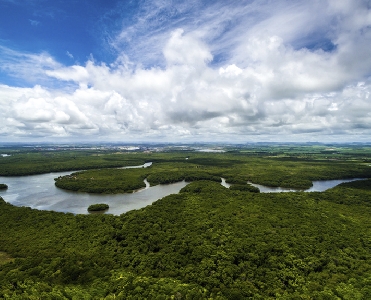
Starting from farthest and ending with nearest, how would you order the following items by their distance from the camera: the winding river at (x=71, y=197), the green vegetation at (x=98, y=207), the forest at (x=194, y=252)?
the winding river at (x=71, y=197) → the green vegetation at (x=98, y=207) → the forest at (x=194, y=252)

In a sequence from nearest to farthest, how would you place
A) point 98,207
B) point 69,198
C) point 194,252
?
point 194,252, point 98,207, point 69,198

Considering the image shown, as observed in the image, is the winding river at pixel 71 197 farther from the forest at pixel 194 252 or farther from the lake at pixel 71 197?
the forest at pixel 194 252

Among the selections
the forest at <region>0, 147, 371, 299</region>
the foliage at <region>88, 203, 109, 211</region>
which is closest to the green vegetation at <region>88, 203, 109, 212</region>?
the foliage at <region>88, 203, 109, 211</region>

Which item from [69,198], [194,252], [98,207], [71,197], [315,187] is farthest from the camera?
[315,187]

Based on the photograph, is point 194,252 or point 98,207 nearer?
point 194,252

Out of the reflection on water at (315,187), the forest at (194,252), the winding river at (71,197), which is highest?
the forest at (194,252)

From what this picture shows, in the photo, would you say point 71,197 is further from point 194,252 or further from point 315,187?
point 315,187

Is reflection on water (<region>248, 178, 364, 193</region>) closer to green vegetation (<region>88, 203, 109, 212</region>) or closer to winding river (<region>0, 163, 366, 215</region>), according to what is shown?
winding river (<region>0, 163, 366, 215</region>)

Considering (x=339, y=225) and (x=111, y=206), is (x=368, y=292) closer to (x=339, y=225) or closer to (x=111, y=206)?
(x=339, y=225)

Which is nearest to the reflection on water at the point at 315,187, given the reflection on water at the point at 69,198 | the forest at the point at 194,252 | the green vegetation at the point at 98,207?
the forest at the point at 194,252

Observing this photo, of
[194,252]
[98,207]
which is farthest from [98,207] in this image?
[194,252]

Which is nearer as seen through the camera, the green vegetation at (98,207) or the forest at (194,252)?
the forest at (194,252)
